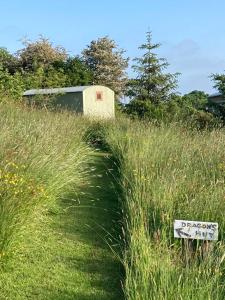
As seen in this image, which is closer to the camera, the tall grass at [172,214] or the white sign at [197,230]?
the tall grass at [172,214]

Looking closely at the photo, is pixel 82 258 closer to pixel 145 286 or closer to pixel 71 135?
pixel 145 286

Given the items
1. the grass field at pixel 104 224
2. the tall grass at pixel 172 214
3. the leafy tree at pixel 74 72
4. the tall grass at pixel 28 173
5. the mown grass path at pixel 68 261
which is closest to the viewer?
the tall grass at pixel 172 214

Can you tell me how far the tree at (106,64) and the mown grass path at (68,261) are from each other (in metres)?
32.6

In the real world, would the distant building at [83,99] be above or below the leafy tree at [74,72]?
below

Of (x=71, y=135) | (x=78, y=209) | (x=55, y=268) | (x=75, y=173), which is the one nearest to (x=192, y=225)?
(x=55, y=268)

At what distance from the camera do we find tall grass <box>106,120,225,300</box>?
3342mm

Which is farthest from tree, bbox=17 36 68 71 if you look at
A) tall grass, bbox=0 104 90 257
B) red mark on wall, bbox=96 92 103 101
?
tall grass, bbox=0 104 90 257

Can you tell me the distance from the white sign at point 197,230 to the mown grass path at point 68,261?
82cm

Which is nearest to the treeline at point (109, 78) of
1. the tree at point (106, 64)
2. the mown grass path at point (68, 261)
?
the tree at point (106, 64)

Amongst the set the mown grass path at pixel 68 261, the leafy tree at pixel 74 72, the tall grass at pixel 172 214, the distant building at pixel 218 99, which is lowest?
the mown grass path at pixel 68 261

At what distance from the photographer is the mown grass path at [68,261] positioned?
4070 mm

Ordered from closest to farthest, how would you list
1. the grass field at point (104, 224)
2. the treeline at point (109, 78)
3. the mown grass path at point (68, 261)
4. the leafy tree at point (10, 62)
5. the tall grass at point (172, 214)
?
the tall grass at point (172, 214) → the grass field at point (104, 224) → the mown grass path at point (68, 261) → the treeline at point (109, 78) → the leafy tree at point (10, 62)

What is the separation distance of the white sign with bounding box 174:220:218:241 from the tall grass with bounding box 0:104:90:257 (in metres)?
1.58

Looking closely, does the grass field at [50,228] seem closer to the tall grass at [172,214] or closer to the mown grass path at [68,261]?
the mown grass path at [68,261]
